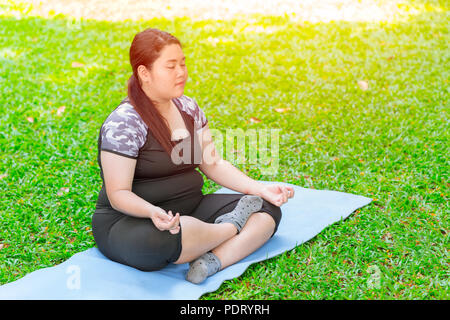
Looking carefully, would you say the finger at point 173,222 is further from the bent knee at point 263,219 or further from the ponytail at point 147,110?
the bent knee at point 263,219

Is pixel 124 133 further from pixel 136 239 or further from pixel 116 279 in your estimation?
pixel 116 279

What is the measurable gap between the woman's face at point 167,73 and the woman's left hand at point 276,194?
74 cm

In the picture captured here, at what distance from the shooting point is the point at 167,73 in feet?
7.75

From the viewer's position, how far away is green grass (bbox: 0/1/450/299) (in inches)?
104

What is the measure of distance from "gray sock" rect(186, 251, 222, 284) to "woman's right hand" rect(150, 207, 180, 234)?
0.30 meters

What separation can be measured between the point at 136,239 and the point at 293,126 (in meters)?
2.48

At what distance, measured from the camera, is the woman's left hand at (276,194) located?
2684 mm

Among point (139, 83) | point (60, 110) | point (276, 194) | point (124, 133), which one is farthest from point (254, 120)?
point (124, 133)

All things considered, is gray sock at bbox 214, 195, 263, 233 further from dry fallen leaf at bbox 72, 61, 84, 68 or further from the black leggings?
dry fallen leaf at bbox 72, 61, 84, 68
